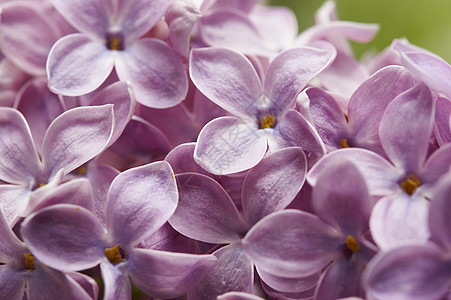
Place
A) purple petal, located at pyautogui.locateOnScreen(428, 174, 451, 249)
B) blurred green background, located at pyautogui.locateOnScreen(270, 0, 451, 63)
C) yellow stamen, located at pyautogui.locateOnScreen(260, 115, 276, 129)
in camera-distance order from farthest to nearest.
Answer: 1. blurred green background, located at pyautogui.locateOnScreen(270, 0, 451, 63)
2. yellow stamen, located at pyautogui.locateOnScreen(260, 115, 276, 129)
3. purple petal, located at pyautogui.locateOnScreen(428, 174, 451, 249)

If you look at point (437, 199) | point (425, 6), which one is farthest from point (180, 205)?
point (425, 6)

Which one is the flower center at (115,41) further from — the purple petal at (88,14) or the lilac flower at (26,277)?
the lilac flower at (26,277)

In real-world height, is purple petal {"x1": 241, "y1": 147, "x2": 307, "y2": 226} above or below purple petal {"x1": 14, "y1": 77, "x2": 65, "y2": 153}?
above

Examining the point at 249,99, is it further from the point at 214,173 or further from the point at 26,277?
the point at 26,277

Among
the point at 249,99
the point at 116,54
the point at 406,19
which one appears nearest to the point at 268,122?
the point at 249,99

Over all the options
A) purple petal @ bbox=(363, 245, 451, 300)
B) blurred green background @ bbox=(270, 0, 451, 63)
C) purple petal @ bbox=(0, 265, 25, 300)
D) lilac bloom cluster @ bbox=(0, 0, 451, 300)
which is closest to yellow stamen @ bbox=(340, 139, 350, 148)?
lilac bloom cluster @ bbox=(0, 0, 451, 300)

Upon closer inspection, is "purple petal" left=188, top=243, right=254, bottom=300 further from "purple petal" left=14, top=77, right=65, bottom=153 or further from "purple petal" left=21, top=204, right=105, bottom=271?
"purple petal" left=14, top=77, right=65, bottom=153

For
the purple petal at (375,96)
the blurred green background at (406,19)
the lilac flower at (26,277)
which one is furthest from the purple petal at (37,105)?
the blurred green background at (406,19)
